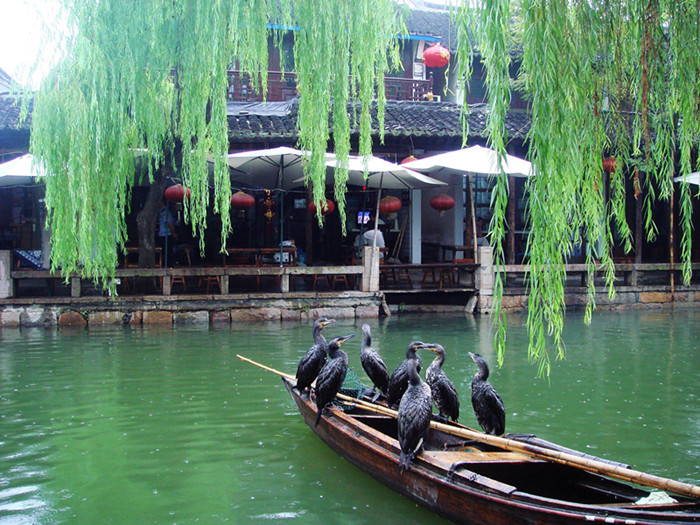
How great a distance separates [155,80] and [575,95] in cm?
479

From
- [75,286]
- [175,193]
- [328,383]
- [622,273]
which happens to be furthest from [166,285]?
[622,273]

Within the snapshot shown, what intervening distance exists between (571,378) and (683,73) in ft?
15.3

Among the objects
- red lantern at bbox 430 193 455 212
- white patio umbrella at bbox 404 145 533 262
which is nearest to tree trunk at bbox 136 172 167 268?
white patio umbrella at bbox 404 145 533 262

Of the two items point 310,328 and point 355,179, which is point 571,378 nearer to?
point 310,328

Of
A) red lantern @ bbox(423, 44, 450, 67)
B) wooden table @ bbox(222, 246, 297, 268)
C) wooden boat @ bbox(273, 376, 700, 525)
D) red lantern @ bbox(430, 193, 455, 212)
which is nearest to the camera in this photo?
wooden boat @ bbox(273, 376, 700, 525)

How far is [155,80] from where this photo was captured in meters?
7.03

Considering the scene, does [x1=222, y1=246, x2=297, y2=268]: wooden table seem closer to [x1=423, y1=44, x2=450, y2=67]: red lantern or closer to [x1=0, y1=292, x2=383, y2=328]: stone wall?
[x1=0, y1=292, x2=383, y2=328]: stone wall

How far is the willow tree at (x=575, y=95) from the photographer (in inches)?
136

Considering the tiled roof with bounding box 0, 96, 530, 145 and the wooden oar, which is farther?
the tiled roof with bounding box 0, 96, 530, 145

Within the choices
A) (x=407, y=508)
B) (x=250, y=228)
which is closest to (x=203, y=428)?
(x=407, y=508)

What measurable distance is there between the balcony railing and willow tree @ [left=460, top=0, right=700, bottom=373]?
33.1 feet

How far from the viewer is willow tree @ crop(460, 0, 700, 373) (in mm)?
3455

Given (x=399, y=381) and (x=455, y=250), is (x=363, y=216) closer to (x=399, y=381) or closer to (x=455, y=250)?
(x=455, y=250)

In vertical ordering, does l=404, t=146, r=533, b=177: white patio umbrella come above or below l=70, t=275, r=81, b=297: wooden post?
above
